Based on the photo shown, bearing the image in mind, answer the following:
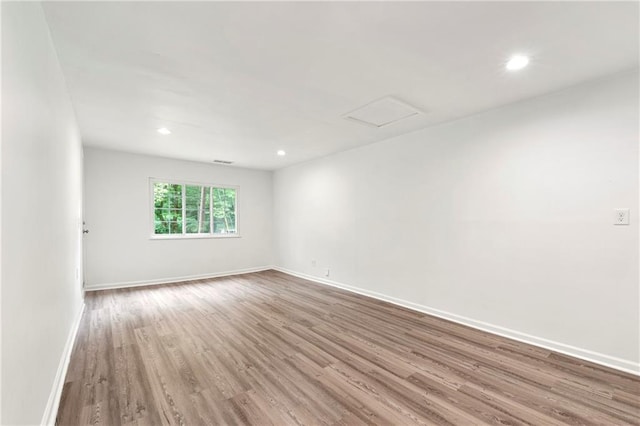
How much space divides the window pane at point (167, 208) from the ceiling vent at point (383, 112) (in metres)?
4.06

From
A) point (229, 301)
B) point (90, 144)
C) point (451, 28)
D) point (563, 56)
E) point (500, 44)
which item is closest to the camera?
point (451, 28)

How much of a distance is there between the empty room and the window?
1.25 metres

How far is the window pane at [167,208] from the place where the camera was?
17.7 ft

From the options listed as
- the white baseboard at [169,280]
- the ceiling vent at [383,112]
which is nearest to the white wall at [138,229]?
the white baseboard at [169,280]

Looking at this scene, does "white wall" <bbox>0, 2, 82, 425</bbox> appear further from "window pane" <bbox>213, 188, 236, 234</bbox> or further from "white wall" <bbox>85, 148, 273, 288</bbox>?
"window pane" <bbox>213, 188, 236, 234</bbox>

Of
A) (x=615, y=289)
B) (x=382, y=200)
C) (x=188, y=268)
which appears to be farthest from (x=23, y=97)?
(x=188, y=268)

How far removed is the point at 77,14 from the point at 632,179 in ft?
13.6

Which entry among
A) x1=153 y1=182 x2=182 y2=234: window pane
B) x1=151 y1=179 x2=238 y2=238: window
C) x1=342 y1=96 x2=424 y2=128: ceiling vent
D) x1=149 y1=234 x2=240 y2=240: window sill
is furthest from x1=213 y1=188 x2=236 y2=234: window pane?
x1=342 y1=96 x2=424 y2=128: ceiling vent

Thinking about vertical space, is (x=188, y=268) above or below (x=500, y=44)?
below

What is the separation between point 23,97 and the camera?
125 centimetres

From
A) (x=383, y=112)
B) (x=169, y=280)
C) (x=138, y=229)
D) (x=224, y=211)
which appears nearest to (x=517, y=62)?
(x=383, y=112)

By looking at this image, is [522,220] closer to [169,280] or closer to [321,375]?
[321,375]

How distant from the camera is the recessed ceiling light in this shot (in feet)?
6.80

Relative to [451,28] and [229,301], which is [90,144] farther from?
[451,28]
